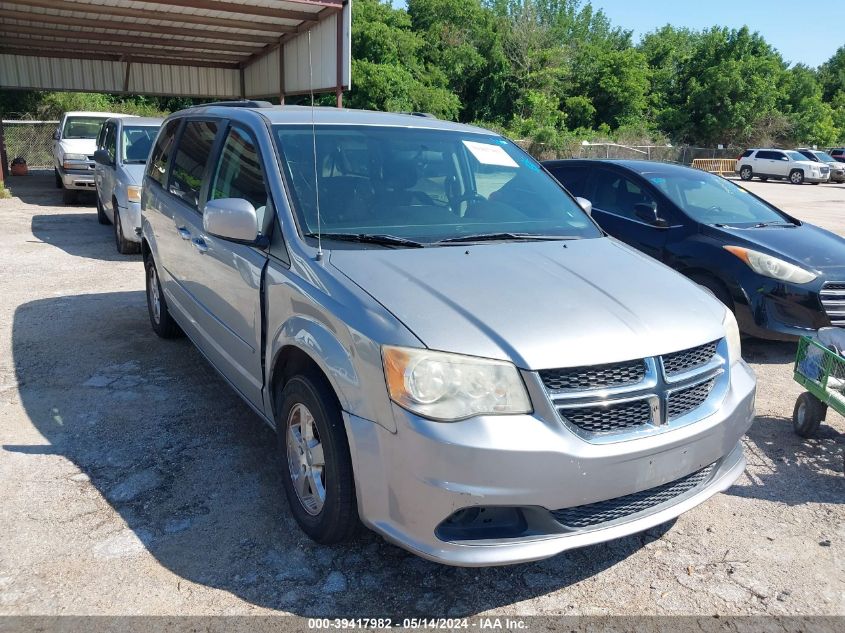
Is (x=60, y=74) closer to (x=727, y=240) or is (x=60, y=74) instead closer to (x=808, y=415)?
(x=727, y=240)

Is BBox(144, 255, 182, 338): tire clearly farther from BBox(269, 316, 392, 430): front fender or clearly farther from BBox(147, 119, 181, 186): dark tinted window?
BBox(269, 316, 392, 430): front fender

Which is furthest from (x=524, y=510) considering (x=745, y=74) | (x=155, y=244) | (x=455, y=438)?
(x=745, y=74)

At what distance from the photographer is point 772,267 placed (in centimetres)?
575

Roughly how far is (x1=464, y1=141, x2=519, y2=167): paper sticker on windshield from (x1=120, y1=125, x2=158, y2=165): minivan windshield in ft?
23.6

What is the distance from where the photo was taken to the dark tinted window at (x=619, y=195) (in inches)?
274

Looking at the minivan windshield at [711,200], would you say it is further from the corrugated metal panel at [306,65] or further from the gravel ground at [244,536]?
the corrugated metal panel at [306,65]

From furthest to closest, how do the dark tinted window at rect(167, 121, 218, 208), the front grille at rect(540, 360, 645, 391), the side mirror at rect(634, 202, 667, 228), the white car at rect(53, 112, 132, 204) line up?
the white car at rect(53, 112, 132, 204)
the side mirror at rect(634, 202, 667, 228)
the dark tinted window at rect(167, 121, 218, 208)
the front grille at rect(540, 360, 645, 391)

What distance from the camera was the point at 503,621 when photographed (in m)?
2.70

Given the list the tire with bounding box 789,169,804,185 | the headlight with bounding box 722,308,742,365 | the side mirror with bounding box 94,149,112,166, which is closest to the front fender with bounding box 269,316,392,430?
the headlight with bounding box 722,308,742,365

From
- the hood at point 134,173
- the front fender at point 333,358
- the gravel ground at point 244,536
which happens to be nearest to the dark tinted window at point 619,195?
the gravel ground at point 244,536

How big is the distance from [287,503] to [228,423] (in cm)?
108

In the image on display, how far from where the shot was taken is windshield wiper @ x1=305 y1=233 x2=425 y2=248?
3.26 meters

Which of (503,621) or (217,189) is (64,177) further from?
(503,621)

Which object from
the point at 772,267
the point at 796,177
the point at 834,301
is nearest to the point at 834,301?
the point at 834,301
